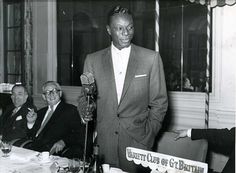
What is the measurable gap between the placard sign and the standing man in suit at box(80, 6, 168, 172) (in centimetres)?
80

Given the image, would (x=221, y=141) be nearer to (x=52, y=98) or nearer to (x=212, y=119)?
(x=212, y=119)

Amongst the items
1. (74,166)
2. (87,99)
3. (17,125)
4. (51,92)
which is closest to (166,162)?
(87,99)

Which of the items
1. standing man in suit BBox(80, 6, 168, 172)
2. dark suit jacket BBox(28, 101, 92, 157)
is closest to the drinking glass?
standing man in suit BBox(80, 6, 168, 172)

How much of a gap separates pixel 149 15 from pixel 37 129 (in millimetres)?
2162

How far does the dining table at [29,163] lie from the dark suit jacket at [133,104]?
35 centimetres

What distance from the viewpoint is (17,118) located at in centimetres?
349

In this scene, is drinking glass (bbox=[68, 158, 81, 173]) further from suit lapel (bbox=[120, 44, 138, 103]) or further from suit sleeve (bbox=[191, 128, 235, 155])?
suit sleeve (bbox=[191, 128, 235, 155])

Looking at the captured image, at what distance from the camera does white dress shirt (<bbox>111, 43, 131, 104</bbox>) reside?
2211 mm

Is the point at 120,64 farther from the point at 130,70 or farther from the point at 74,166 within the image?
the point at 74,166

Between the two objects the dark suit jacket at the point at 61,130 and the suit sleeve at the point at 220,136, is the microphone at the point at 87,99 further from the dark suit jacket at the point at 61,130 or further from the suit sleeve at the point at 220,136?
the dark suit jacket at the point at 61,130

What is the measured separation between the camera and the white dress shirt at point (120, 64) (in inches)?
87.0

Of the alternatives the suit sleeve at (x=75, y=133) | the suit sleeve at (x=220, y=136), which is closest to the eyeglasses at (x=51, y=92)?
the suit sleeve at (x=75, y=133)

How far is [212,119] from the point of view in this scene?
11.5 feet

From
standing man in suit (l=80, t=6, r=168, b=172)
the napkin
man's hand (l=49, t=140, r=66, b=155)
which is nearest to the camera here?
the napkin
